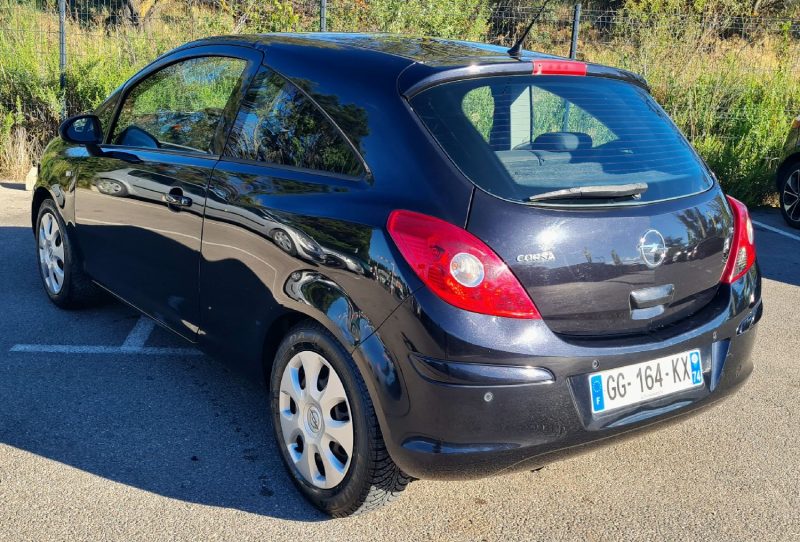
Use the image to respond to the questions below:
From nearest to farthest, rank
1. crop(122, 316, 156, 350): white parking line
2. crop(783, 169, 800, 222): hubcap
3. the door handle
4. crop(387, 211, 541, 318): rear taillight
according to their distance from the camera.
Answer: crop(387, 211, 541, 318): rear taillight
the door handle
crop(122, 316, 156, 350): white parking line
crop(783, 169, 800, 222): hubcap

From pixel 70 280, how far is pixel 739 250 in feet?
12.2

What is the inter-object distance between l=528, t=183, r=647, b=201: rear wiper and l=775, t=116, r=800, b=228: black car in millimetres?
6771

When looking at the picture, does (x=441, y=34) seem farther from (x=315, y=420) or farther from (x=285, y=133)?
(x=315, y=420)

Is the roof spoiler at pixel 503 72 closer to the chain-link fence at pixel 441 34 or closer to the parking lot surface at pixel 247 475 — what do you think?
the parking lot surface at pixel 247 475

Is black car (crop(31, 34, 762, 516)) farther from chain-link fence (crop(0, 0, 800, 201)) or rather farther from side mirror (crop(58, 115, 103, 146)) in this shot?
chain-link fence (crop(0, 0, 800, 201))

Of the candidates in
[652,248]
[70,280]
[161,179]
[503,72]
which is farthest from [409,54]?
[70,280]

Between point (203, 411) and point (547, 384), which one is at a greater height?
point (547, 384)

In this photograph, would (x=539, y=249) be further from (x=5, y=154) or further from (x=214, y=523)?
(x=5, y=154)

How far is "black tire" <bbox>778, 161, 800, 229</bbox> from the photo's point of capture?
8852 millimetres

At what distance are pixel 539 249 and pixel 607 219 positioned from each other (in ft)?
0.98

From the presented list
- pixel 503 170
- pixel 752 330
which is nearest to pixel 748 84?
pixel 752 330

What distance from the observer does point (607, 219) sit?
2.78 m

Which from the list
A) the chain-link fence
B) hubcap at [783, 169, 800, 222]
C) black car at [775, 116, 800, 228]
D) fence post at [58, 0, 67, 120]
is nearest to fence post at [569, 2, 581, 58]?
the chain-link fence

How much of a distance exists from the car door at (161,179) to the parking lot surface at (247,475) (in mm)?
431
